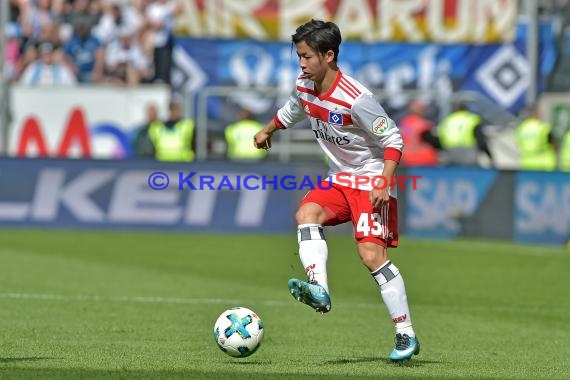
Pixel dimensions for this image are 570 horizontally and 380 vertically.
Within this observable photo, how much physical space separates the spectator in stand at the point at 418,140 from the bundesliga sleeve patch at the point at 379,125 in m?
14.5

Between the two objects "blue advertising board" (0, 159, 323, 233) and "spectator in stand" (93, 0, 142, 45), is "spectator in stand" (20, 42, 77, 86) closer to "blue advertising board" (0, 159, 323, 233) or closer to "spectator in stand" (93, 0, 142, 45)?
"spectator in stand" (93, 0, 142, 45)

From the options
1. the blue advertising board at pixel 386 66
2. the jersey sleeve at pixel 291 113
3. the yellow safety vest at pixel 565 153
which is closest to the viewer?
the jersey sleeve at pixel 291 113

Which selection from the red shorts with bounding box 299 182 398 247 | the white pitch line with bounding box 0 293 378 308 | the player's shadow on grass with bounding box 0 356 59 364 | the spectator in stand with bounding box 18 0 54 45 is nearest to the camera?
the player's shadow on grass with bounding box 0 356 59 364

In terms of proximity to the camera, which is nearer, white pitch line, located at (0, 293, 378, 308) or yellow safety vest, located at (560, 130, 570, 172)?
white pitch line, located at (0, 293, 378, 308)

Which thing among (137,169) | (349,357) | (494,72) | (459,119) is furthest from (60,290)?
(494,72)

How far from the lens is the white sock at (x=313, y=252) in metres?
8.34

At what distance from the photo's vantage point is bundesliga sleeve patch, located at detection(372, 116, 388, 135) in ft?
27.2

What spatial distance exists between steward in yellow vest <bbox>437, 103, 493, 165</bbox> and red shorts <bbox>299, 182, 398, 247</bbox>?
14.4 m

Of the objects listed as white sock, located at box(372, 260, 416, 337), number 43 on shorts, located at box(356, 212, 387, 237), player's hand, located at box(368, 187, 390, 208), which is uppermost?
player's hand, located at box(368, 187, 390, 208)

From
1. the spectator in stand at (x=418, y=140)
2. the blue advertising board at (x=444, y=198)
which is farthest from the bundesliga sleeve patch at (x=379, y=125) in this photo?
the spectator in stand at (x=418, y=140)

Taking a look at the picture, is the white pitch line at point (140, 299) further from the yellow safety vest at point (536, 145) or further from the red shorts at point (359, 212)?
the yellow safety vest at point (536, 145)

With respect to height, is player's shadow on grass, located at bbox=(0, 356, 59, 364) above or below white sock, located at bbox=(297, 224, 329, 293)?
below

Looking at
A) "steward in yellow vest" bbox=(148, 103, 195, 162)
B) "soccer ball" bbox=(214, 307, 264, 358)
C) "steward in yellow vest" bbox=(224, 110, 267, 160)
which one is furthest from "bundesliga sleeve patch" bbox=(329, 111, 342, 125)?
"steward in yellow vest" bbox=(224, 110, 267, 160)

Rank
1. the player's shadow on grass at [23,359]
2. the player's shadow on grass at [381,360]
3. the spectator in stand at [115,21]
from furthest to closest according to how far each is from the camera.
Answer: the spectator in stand at [115,21] → the player's shadow on grass at [381,360] → the player's shadow on grass at [23,359]
